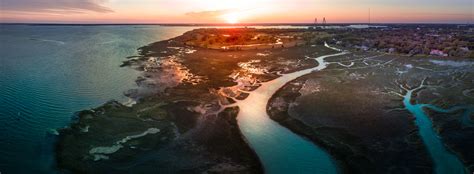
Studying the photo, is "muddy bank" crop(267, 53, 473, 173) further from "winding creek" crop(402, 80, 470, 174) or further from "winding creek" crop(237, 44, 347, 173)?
"winding creek" crop(237, 44, 347, 173)

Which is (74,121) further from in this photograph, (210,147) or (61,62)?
(61,62)

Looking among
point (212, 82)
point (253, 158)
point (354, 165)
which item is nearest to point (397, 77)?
point (212, 82)

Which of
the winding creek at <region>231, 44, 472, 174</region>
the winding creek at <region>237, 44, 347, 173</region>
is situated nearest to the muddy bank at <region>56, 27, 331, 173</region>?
the winding creek at <region>237, 44, 347, 173</region>

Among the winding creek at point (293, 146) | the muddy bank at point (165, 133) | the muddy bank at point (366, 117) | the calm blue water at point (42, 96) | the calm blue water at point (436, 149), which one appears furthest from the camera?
the muddy bank at point (366, 117)

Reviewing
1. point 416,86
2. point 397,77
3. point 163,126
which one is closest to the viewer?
point 163,126

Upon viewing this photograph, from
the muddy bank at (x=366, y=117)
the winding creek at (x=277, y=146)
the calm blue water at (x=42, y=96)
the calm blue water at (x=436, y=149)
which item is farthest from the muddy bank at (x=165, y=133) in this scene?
the calm blue water at (x=436, y=149)

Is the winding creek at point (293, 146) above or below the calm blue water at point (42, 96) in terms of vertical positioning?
below

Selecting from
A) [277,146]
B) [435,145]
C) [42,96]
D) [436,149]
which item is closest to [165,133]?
[277,146]

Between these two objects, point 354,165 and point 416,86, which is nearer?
point 354,165

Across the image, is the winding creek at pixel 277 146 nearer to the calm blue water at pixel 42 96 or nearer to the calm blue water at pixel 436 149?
the calm blue water at pixel 436 149
